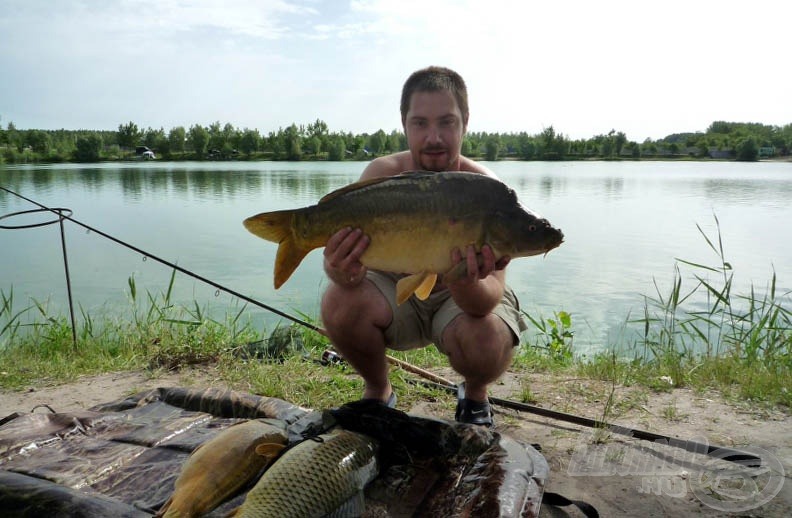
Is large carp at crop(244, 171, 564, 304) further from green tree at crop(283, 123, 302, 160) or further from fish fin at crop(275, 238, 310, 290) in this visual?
green tree at crop(283, 123, 302, 160)

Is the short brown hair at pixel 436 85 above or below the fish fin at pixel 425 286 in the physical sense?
above

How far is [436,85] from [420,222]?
85cm

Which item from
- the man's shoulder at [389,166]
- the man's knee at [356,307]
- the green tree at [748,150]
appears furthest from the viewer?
the green tree at [748,150]

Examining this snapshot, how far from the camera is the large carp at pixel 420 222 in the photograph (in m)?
1.78

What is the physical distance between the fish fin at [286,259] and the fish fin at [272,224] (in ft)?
0.13

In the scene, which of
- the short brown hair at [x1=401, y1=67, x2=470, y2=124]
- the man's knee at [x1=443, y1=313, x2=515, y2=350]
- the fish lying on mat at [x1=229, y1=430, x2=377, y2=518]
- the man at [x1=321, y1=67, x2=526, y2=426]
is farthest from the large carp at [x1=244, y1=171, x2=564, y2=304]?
the short brown hair at [x1=401, y1=67, x2=470, y2=124]

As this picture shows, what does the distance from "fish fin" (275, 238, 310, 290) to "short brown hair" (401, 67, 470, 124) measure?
→ 37.2 inches

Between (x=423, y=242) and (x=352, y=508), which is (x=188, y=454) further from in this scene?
(x=423, y=242)

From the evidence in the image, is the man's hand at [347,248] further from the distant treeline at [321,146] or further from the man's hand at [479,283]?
the distant treeline at [321,146]

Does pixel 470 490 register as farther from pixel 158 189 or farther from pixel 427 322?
pixel 158 189

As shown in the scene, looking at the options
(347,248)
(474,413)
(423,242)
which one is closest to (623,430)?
(474,413)

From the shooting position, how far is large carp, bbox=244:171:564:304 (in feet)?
5.83

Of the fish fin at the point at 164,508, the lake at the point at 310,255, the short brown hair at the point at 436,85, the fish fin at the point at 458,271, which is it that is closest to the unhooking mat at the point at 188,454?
the fish fin at the point at 164,508

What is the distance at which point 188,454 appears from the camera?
1826mm
